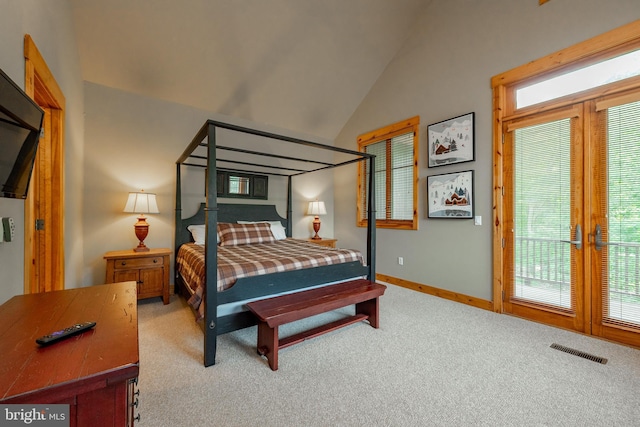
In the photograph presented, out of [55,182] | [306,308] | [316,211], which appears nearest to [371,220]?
[306,308]

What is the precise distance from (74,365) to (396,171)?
4.16m

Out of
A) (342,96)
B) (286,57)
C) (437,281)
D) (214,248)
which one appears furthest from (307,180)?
(214,248)

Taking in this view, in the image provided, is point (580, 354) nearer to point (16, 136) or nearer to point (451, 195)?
point (451, 195)

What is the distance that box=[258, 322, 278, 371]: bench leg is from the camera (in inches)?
72.9

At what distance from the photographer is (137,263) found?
3020 millimetres

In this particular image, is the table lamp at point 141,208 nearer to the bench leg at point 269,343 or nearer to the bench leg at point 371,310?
the bench leg at point 269,343

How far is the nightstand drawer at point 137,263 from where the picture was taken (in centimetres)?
293

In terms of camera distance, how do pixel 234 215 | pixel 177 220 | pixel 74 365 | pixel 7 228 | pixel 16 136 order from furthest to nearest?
1. pixel 234 215
2. pixel 177 220
3. pixel 7 228
4. pixel 16 136
5. pixel 74 365

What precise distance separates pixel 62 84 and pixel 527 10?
4725mm

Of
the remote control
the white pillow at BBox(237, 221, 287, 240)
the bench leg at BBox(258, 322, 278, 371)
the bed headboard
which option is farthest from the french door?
the remote control

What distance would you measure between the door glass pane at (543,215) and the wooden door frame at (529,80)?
155mm

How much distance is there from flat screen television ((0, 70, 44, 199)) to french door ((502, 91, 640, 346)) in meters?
3.87

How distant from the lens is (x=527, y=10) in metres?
2.79

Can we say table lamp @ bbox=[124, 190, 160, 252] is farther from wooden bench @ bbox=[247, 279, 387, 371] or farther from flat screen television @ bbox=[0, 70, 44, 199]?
wooden bench @ bbox=[247, 279, 387, 371]
